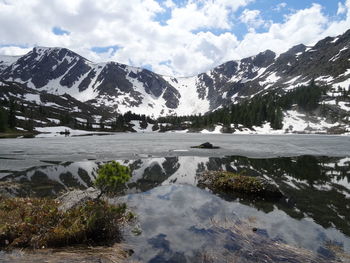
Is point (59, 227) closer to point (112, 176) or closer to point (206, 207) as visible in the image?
point (112, 176)

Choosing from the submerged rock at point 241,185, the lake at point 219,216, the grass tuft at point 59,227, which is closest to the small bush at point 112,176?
the grass tuft at point 59,227

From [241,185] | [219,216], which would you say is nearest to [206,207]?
[219,216]

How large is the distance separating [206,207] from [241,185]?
212 inches

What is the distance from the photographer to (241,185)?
19062mm

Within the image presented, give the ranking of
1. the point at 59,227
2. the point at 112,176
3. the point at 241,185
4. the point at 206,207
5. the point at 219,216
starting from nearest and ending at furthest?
the point at 59,227 → the point at 112,176 → the point at 219,216 → the point at 206,207 → the point at 241,185

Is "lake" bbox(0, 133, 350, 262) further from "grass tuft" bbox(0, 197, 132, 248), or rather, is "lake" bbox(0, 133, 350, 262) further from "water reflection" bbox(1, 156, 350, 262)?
"grass tuft" bbox(0, 197, 132, 248)

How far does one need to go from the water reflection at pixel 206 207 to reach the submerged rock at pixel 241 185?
1.01 m

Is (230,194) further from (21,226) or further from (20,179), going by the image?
(20,179)

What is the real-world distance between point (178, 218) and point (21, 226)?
6633mm

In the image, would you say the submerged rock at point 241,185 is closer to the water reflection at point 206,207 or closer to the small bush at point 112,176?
the water reflection at point 206,207

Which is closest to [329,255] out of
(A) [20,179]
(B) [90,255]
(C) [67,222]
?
(B) [90,255]

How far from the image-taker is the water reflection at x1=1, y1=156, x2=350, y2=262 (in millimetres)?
10250

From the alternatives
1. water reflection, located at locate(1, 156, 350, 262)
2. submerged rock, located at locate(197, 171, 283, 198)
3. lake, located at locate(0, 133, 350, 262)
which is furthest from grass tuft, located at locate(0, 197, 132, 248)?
submerged rock, located at locate(197, 171, 283, 198)

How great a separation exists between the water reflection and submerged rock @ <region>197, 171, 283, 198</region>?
1.01m
